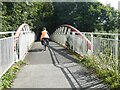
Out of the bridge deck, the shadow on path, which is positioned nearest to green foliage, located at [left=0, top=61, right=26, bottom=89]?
the bridge deck

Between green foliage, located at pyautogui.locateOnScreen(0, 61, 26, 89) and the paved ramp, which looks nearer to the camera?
green foliage, located at pyautogui.locateOnScreen(0, 61, 26, 89)

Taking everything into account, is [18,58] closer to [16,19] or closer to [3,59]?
[3,59]

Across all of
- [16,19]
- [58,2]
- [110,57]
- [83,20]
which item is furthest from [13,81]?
[58,2]

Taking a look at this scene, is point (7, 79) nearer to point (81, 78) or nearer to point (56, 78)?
point (56, 78)

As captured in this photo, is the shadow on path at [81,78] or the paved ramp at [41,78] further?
the paved ramp at [41,78]

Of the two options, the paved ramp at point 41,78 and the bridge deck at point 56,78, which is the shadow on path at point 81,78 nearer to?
the bridge deck at point 56,78

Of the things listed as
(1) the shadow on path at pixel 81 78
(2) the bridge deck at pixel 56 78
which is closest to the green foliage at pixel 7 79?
(2) the bridge deck at pixel 56 78

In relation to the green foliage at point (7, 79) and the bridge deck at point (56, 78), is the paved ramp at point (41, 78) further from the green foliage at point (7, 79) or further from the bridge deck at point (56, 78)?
the green foliage at point (7, 79)

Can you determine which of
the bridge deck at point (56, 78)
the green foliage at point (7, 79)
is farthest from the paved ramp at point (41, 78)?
the green foliage at point (7, 79)

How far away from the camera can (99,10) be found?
1486 inches

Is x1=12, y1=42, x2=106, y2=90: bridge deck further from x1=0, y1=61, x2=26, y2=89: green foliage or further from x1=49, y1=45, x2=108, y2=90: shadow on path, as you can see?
x1=0, y1=61, x2=26, y2=89: green foliage

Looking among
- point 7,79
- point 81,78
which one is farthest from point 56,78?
point 7,79

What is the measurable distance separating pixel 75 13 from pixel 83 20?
229 cm

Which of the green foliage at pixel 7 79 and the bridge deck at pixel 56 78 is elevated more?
the green foliage at pixel 7 79
